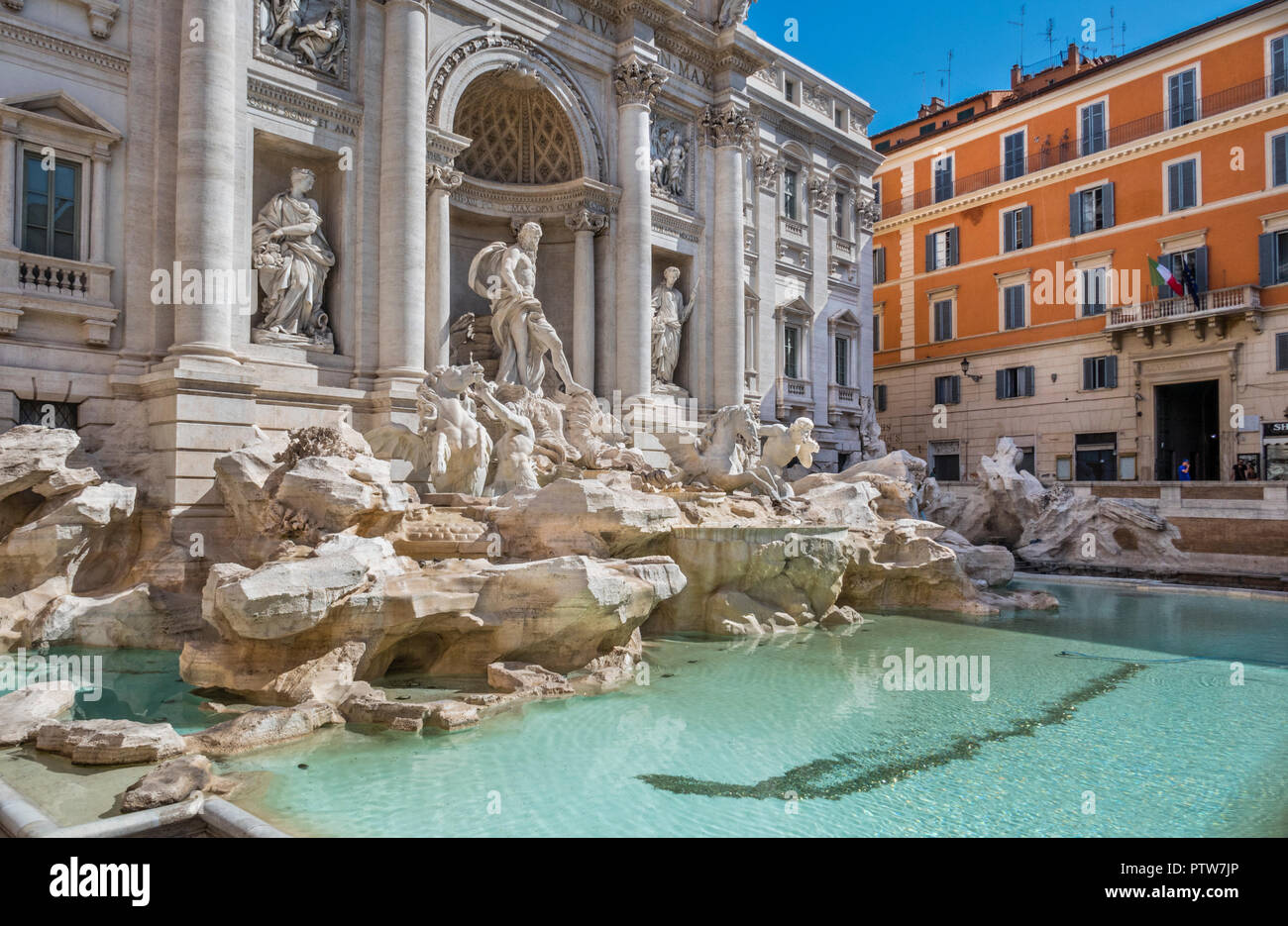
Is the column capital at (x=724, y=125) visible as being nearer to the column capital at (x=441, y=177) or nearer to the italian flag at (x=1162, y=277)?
the column capital at (x=441, y=177)

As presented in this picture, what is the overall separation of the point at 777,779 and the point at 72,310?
10285mm

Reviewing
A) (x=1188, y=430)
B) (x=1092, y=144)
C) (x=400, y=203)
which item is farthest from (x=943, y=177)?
(x=400, y=203)

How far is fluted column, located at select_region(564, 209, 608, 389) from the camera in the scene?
17.2 m

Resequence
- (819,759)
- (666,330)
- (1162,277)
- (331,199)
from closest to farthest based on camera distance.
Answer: (819,759)
(331,199)
(666,330)
(1162,277)

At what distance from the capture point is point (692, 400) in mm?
19203

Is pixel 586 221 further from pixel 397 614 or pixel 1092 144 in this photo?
pixel 1092 144

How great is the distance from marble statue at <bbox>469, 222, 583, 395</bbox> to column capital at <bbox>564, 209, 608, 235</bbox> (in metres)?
1.98

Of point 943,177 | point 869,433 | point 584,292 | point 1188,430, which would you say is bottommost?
point 869,433

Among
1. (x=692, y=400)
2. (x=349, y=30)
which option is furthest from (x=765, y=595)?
(x=349, y=30)

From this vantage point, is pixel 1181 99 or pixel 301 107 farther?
pixel 1181 99

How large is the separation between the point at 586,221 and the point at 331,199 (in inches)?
204

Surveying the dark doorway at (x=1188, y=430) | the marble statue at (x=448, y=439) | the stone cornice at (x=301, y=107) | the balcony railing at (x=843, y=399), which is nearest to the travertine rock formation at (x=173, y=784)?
the marble statue at (x=448, y=439)

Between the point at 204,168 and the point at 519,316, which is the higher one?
the point at 204,168

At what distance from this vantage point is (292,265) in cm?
1275
